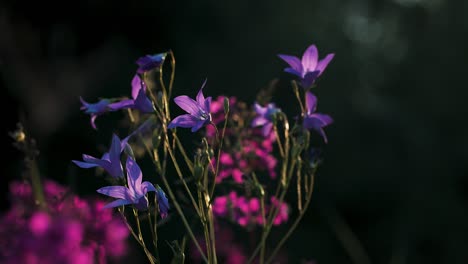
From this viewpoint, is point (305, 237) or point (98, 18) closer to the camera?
point (305, 237)

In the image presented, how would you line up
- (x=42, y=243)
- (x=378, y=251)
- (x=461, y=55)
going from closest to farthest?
(x=42, y=243)
(x=378, y=251)
(x=461, y=55)

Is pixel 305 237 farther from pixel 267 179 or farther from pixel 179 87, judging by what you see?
pixel 179 87

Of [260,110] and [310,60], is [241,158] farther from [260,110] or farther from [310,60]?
[310,60]

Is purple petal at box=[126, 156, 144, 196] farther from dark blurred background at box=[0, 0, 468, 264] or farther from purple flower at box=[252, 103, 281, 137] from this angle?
dark blurred background at box=[0, 0, 468, 264]

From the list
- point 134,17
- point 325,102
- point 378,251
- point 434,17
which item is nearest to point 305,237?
point 378,251

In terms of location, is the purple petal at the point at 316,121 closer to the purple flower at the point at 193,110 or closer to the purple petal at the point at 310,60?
the purple petal at the point at 310,60

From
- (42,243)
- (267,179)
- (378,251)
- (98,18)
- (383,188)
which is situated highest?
(42,243)

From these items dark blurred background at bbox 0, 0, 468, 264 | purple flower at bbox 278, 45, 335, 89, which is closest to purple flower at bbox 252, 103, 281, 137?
purple flower at bbox 278, 45, 335, 89

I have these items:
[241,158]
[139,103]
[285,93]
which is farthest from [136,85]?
[285,93]
